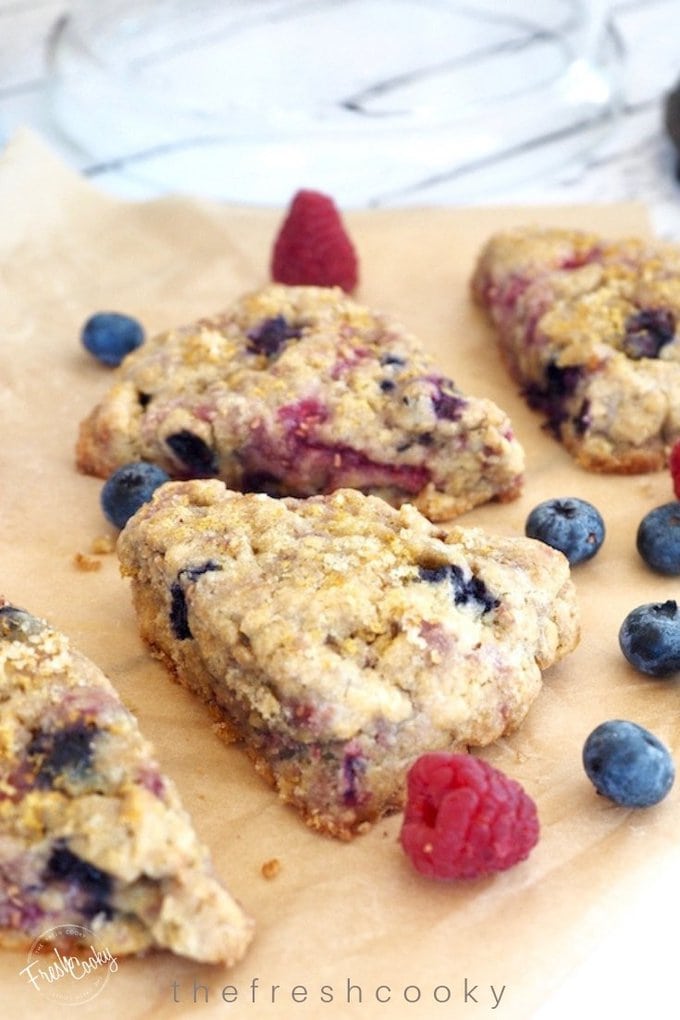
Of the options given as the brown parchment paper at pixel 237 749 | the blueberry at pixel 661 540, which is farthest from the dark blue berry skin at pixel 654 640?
the blueberry at pixel 661 540

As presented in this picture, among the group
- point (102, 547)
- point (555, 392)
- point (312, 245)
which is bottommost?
point (555, 392)

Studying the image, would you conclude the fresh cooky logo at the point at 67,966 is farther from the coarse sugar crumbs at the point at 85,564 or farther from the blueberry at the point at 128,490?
the blueberry at the point at 128,490

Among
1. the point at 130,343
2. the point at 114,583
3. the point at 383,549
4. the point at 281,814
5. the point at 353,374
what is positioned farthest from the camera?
the point at 130,343

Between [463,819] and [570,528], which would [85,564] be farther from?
[463,819]

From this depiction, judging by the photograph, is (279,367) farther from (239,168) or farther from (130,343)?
(239,168)

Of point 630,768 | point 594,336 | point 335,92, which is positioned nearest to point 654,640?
point 630,768

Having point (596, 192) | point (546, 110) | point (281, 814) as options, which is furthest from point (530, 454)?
point (546, 110)
